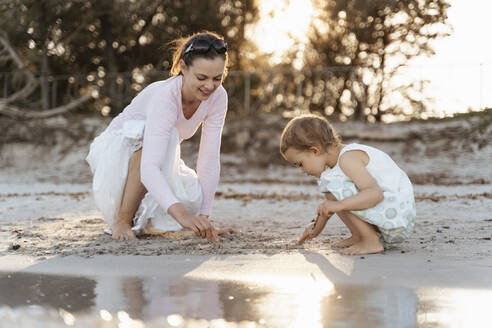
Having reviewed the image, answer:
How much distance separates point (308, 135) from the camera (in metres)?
3.04

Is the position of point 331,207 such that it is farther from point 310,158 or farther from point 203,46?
point 203,46

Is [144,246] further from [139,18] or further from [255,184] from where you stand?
[139,18]

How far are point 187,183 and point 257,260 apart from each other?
3.51 ft

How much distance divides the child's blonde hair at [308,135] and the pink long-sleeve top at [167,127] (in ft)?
2.30

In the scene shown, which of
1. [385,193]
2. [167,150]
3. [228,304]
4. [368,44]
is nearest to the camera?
[228,304]

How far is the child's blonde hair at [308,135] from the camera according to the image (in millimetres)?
3047

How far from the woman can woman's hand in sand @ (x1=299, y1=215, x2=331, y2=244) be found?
50cm

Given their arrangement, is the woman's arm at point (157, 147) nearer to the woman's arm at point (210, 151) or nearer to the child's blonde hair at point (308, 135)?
the woman's arm at point (210, 151)

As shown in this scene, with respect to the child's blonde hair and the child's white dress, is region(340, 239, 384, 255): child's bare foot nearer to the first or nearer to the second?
the child's white dress

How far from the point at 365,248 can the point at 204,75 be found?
1.25 meters

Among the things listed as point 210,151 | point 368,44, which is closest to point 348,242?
point 210,151

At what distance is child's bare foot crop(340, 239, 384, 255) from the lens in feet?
9.95

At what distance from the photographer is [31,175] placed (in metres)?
12.2

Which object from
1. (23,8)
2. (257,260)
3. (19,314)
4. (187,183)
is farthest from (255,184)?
(23,8)
